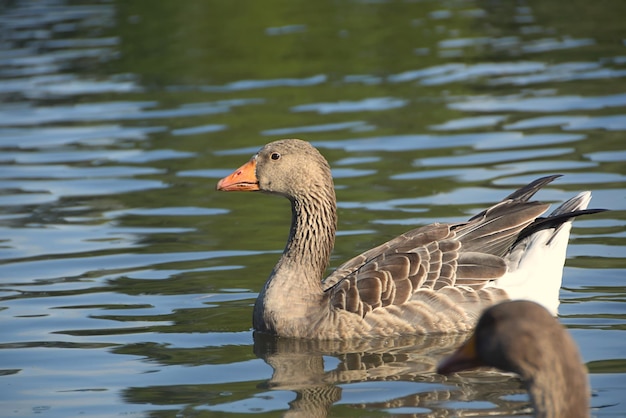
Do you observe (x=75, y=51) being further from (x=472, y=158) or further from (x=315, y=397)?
(x=315, y=397)

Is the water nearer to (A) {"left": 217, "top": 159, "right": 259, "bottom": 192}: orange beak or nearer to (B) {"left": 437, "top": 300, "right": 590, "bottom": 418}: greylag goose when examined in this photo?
(A) {"left": 217, "top": 159, "right": 259, "bottom": 192}: orange beak

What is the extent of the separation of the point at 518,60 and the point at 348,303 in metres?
13.1

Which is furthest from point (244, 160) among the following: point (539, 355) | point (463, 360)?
point (539, 355)

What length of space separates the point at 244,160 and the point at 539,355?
11.0 metres

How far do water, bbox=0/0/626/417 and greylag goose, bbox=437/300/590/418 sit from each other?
5.93 ft

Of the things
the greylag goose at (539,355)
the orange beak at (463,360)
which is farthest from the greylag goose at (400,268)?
the greylag goose at (539,355)

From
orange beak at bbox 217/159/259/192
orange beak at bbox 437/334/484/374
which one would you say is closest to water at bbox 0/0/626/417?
orange beak at bbox 217/159/259/192

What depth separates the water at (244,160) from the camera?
8875 mm

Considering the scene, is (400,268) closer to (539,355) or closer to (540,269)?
(540,269)

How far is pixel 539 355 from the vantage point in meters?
5.76

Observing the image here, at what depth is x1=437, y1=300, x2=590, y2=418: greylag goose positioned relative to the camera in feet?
18.7

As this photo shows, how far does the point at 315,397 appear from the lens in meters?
8.34

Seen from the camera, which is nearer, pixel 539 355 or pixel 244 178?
pixel 539 355


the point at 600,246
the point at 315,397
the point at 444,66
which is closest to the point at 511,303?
the point at 315,397
